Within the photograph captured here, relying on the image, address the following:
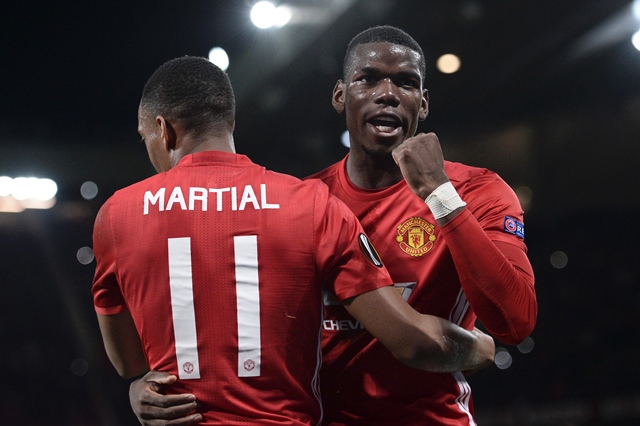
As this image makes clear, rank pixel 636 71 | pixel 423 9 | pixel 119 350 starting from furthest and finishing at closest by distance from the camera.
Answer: pixel 636 71, pixel 423 9, pixel 119 350

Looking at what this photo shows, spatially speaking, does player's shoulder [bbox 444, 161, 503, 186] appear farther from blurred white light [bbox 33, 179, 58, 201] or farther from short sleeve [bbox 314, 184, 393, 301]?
blurred white light [bbox 33, 179, 58, 201]

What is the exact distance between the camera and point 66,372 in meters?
10.5

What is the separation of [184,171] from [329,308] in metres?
0.61

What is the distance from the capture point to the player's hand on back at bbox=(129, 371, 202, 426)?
1.61 metres

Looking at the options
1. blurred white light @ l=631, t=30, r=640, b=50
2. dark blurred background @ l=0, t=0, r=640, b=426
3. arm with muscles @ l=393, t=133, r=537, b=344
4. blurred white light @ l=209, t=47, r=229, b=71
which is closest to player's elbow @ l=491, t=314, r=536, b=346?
arm with muscles @ l=393, t=133, r=537, b=344

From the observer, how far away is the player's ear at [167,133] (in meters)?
1.83

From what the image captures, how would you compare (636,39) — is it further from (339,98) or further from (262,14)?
(339,98)

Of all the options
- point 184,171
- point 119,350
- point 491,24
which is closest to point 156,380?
point 119,350

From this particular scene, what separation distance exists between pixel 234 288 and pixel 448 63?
29.2 ft

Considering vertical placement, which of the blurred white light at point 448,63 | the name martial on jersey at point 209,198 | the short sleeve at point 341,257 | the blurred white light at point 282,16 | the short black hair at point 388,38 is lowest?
the short sleeve at point 341,257

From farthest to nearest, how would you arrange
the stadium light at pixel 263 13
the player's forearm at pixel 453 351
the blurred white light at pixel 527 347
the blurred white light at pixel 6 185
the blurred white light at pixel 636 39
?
the blurred white light at pixel 527 347
the blurred white light at pixel 6 185
the blurred white light at pixel 636 39
the stadium light at pixel 263 13
the player's forearm at pixel 453 351

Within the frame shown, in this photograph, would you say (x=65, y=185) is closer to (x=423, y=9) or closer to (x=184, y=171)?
(x=423, y=9)

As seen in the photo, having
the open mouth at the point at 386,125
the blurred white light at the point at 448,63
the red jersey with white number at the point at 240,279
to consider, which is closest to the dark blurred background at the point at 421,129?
the blurred white light at the point at 448,63

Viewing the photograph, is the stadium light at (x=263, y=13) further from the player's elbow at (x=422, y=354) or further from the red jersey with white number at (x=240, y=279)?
the player's elbow at (x=422, y=354)
